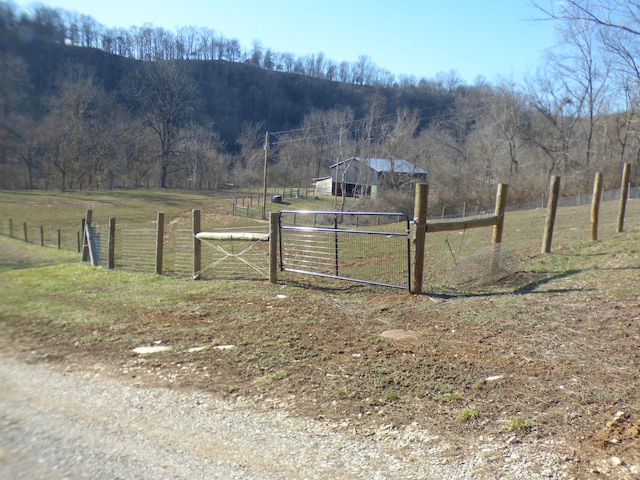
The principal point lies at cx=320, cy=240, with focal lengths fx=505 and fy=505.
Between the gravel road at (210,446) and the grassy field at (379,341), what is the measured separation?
23 cm

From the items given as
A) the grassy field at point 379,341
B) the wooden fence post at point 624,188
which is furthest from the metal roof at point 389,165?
the grassy field at point 379,341

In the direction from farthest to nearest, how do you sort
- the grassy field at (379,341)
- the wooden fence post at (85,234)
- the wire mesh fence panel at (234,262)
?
the wooden fence post at (85,234) < the wire mesh fence panel at (234,262) < the grassy field at (379,341)

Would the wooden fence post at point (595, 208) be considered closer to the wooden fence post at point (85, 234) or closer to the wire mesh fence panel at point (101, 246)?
the wire mesh fence panel at point (101, 246)

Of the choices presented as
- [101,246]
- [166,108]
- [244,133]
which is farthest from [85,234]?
[244,133]

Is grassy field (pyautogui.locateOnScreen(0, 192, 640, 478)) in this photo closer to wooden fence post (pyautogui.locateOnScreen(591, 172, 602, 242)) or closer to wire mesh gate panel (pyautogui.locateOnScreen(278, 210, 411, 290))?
Answer: wire mesh gate panel (pyautogui.locateOnScreen(278, 210, 411, 290))

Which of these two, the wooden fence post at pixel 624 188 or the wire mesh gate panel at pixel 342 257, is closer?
the wire mesh gate panel at pixel 342 257

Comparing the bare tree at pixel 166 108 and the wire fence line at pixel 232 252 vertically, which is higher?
the bare tree at pixel 166 108

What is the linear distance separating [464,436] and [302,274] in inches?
270

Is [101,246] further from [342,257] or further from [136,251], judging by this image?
[342,257]

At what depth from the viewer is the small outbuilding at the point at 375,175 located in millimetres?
42969

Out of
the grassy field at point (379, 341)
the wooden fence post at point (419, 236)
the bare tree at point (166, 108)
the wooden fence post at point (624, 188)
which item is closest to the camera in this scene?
the grassy field at point (379, 341)

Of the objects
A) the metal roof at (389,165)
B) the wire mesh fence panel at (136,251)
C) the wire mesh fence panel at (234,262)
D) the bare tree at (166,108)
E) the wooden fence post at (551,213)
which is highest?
the bare tree at (166,108)

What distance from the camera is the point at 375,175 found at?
45844 millimetres

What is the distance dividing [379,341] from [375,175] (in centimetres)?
4086
